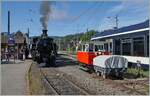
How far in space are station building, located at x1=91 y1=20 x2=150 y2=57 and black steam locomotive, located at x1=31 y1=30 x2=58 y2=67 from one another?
19.1ft

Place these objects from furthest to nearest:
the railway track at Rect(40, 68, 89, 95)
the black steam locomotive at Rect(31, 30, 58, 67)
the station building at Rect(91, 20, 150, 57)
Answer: the black steam locomotive at Rect(31, 30, 58, 67), the station building at Rect(91, 20, 150, 57), the railway track at Rect(40, 68, 89, 95)

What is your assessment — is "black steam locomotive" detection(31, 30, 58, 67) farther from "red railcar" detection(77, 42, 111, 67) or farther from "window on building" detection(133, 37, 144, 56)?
"window on building" detection(133, 37, 144, 56)

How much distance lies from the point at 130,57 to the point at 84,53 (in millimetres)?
3847

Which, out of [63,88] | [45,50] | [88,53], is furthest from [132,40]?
[63,88]

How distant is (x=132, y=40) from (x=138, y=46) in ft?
4.46

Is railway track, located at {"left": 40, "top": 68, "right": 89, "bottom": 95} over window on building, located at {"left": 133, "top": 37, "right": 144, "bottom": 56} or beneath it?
beneath

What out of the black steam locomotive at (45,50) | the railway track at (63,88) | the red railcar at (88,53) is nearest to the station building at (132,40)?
the red railcar at (88,53)

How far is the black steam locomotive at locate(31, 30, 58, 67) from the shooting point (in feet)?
120

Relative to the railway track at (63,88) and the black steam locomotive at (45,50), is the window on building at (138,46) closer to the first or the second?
the railway track at (63,88)

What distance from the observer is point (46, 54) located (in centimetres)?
3722

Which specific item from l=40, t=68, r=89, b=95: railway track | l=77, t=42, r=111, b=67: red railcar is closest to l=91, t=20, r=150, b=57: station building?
l=77, t=42, r=111, b=67: red railcar

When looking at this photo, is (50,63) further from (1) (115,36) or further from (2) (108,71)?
(2) (108,71)

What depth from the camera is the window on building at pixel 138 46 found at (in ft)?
88.2

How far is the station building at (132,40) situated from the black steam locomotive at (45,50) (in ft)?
19.1
